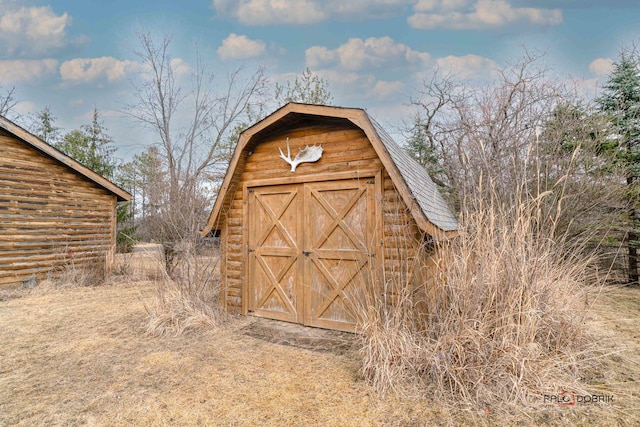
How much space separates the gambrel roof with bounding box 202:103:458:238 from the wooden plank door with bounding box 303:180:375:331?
1.99ft

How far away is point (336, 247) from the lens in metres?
4.68

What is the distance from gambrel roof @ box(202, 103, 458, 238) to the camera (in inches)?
144

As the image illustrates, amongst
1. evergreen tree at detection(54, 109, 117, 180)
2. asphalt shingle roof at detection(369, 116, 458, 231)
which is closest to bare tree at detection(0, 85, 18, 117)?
evergreen tree at detection(54, 109, 117, 180)

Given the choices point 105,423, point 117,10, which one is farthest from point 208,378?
point 117,10

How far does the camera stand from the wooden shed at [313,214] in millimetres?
4227

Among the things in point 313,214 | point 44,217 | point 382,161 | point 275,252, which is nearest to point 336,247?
point 313,214

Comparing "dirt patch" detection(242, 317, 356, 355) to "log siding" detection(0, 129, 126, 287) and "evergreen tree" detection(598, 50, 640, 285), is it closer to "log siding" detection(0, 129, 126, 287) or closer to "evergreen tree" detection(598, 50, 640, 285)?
"log siding" detection(0, 129, 126, 287)

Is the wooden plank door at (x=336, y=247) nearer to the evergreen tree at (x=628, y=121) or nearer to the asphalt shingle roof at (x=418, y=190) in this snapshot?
the asphalt shingle roof at (x=418, y=190)

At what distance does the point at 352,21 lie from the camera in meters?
10.6

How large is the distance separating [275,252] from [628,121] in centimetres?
1036

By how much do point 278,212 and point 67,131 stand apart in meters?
20.5

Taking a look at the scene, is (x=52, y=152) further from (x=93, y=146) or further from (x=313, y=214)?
(x=93, y=146)

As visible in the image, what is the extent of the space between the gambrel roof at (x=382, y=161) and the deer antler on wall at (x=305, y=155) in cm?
50

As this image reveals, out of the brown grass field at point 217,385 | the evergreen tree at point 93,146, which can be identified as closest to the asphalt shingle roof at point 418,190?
the brown grass field at point 217,385
